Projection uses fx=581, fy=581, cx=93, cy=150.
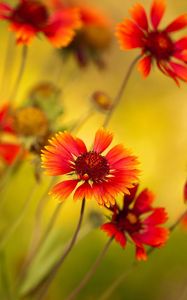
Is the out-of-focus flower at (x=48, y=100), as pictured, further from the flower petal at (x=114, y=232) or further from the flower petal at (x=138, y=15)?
the flower petal at (x=114, y=232)

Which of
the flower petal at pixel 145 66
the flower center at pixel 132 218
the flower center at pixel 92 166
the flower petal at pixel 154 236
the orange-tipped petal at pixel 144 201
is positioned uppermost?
the flower petal at pixel 145 66

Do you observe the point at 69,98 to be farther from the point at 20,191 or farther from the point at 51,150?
the point at 51,150

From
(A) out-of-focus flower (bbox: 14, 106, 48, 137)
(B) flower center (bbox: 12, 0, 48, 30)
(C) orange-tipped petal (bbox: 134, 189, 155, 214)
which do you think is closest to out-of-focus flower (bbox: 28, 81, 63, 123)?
(A) out-of-focus flower (bbox: 14, 106, 48, 137)

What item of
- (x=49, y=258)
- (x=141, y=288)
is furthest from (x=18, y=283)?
(x=141, y=288)

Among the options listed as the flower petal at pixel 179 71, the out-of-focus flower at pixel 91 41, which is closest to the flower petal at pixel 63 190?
the flower petal at pixel 179 71

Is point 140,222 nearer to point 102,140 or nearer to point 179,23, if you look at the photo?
point 102,140
